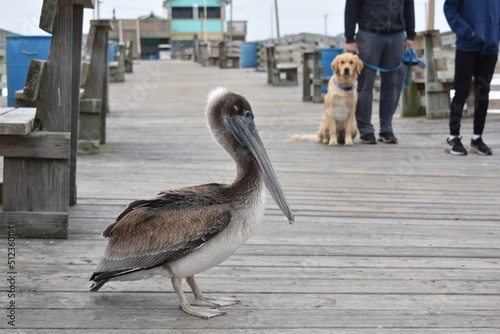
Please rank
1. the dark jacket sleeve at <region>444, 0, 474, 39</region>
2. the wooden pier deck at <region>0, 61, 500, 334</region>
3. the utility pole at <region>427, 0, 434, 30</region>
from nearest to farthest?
the wooden pier deck at <region>0, 61, 500, 334</region>
the dark jacket sleeve at <region>444, 0, 474, 39</region>
the utility pole at <region>427, 0, 434, 30</region>

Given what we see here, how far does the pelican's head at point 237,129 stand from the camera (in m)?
3.02

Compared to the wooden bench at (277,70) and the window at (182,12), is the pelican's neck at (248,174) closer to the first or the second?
the wooden bench at (277,70)

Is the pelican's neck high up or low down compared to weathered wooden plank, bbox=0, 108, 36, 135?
down

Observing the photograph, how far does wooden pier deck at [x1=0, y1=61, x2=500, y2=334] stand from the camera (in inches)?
116

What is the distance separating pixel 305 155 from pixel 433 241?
11.7 feet

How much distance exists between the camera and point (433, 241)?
14.0 ft

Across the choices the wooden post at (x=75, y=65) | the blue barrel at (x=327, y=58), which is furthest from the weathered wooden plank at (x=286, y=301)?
the blue barrel at (x=327, y=58)

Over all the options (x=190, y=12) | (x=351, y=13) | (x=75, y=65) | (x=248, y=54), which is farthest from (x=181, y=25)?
(x=75, y=65)

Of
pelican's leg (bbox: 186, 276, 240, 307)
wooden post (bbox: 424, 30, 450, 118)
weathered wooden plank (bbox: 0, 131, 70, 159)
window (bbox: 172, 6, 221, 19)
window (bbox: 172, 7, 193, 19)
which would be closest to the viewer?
pelican's leg (bbox: 186, 276, 240, 307)

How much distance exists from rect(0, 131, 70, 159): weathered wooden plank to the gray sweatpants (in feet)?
15.8

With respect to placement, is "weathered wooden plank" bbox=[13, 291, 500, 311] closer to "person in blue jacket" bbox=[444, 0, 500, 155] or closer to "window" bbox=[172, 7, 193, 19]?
"person in blue jacket" bbox=[444, 0, 500, 155]

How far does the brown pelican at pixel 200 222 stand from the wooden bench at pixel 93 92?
4476 mm

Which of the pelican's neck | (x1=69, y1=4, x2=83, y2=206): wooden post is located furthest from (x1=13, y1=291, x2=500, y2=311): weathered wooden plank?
(x1=69, y1=4, x2=83, y2=206): wooden post

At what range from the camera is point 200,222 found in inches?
112
